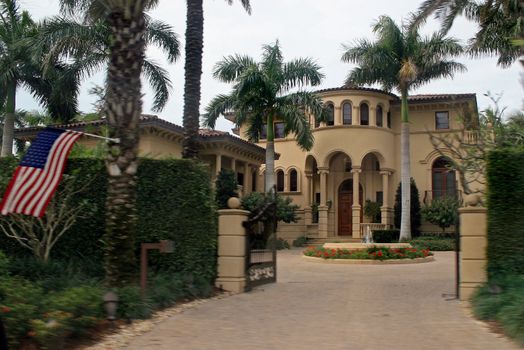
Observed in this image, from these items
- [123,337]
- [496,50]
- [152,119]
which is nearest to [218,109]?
[152,119]

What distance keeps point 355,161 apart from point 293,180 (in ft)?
16.1

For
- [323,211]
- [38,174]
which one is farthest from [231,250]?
[323,211]

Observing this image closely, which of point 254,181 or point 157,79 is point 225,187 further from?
point 254,181

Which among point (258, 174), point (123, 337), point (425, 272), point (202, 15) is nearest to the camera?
point (123, 337)

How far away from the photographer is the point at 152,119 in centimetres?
2530

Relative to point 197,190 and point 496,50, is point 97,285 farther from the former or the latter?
point 496,50

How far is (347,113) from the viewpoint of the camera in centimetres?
3422

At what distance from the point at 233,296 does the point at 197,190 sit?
2.32m

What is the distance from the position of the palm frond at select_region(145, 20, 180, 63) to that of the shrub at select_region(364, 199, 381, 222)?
52.7 feet

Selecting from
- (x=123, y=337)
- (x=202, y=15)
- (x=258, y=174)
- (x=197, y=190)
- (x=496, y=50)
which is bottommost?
(x=123, y=337)

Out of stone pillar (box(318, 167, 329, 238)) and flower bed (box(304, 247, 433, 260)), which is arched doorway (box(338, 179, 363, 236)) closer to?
stone pillar (box(318, 167, 329, 238))

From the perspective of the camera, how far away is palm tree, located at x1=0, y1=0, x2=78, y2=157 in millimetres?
24625

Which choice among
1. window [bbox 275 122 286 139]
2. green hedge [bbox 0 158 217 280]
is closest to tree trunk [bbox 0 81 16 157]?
green hedge [bbox 0 158 217 280]

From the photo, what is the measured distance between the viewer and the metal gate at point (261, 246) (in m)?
→ 12.6
